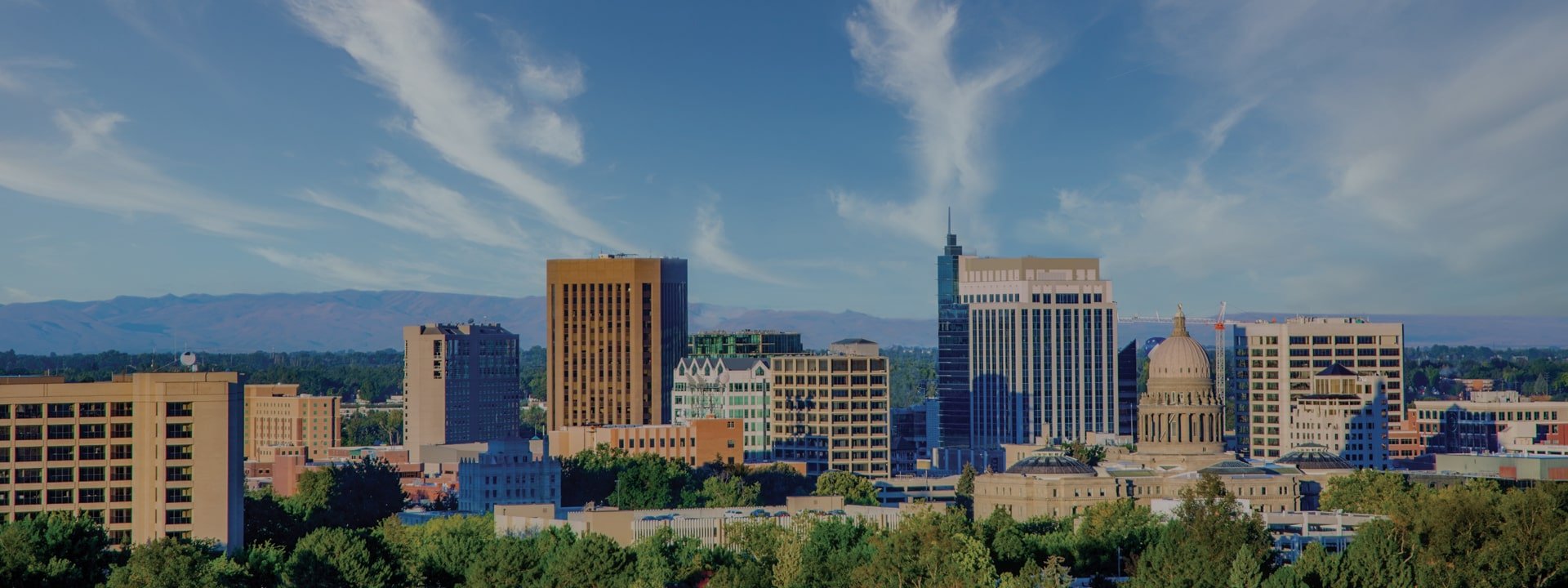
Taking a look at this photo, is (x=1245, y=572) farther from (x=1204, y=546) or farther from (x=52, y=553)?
(x=52, y=553)

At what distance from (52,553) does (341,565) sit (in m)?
17.2

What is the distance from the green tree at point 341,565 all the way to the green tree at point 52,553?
11.3 meters

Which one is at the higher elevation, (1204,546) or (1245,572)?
(1204,546)

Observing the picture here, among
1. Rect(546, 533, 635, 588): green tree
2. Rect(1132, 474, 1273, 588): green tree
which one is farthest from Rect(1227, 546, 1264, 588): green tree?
Rect(546, 533, 635, 588): green tree

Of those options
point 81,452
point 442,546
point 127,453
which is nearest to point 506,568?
point 442,546

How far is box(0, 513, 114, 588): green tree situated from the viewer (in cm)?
13150

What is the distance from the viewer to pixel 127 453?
159625 mm

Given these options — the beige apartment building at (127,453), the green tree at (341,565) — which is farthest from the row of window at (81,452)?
the green tree at (341,565)

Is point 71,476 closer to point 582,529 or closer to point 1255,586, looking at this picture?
point 582,529

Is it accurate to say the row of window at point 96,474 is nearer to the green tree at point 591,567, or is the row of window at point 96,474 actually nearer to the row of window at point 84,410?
the row of window at point 84,410

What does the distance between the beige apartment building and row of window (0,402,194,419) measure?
0.06m

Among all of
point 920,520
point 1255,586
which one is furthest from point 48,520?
point 1255,586

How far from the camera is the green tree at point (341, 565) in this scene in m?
138

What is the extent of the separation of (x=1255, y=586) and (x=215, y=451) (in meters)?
73.4
